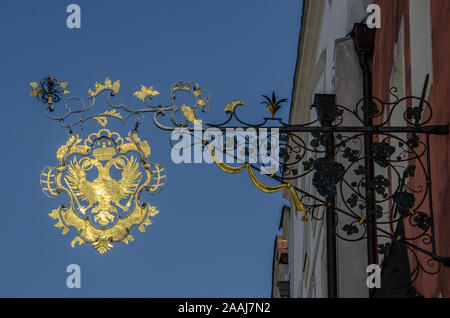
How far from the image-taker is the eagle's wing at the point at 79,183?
1169 cm

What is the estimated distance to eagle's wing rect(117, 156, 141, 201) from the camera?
38.3 feet

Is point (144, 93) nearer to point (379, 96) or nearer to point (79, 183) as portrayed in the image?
point (79, 183)

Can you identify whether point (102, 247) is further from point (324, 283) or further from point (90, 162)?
point (324, 283)

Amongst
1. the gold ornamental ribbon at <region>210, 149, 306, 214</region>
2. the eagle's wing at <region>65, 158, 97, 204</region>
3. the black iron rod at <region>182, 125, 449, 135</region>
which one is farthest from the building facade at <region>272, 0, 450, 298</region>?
the eagle's wing at <region>65, 158, 97, 204</region>

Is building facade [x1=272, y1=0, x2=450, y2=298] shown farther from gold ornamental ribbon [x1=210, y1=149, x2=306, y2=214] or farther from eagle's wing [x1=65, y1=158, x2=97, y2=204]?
eagle's wing [x1=65, y1=158, x2=97, y2=204]

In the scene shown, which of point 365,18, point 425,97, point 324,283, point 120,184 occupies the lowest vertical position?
point 324,283

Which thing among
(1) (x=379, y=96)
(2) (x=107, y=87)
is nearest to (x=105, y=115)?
(2) (x=107, y=87)

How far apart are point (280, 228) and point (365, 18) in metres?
18.6

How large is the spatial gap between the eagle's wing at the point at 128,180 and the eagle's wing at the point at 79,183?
0.26 m

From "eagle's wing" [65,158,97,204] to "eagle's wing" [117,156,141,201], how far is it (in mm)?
257
